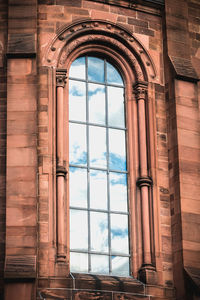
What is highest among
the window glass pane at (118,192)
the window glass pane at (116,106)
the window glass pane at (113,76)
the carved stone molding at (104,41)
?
the carved stone molding at (104,41)

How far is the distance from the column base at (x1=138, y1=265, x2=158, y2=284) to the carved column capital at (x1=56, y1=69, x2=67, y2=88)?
556 centimetres

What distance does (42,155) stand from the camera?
2566 cm

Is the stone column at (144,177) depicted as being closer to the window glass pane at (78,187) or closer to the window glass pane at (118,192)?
the window glass pane at (118,192)

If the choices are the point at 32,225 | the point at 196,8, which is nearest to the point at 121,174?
the point at 32,225

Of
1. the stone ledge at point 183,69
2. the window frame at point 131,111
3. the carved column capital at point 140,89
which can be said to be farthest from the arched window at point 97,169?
the stone ledge at point 183,69

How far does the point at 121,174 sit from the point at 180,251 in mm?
2907

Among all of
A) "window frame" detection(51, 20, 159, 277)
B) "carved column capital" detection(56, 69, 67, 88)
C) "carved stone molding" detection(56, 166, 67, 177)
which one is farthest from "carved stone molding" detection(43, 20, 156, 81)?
"carved stone molding" detection(56, 166, 67, 177)

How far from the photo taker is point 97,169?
26594 mm

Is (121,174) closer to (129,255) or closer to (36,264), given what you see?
(129,255)

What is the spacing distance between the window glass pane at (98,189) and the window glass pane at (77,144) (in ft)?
1.61

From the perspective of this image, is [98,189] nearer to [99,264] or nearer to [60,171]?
[60,171]

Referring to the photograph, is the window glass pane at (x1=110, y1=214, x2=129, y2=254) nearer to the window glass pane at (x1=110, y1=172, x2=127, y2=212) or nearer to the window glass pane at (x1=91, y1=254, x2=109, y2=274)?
the window glass pane at (x1=110, y1=172, x2=127, y2=212)

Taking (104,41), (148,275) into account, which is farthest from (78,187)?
(104,41)

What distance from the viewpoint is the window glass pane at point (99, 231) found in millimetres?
25734
